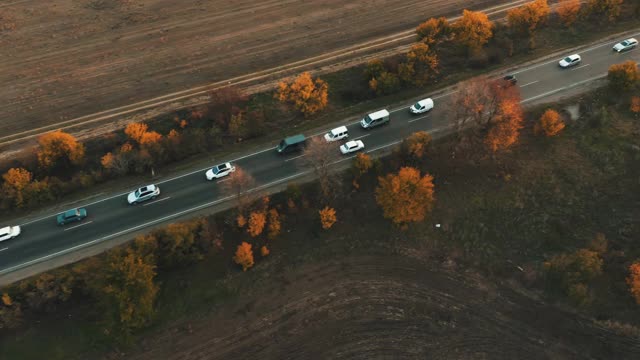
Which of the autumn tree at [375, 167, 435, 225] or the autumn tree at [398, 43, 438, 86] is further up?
the autumn tree at [398, 43, 438, 86]

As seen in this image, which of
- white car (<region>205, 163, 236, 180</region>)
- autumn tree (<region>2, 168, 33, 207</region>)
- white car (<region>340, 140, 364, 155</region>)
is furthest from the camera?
white car (<region>340, 140, 364, 155</region>)

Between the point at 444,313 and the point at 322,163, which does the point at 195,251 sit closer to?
the point at 322,163

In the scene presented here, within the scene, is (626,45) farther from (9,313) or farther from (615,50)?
(9,313)

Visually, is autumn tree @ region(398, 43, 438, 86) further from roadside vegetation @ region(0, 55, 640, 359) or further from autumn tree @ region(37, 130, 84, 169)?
autumn tree @ region(37, 130, 84, 169)

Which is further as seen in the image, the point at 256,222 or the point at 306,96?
the point at 306,96

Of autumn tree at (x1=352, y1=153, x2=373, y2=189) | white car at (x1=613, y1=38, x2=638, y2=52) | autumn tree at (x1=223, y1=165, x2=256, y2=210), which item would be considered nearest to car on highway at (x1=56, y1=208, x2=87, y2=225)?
autumn tree at (x1=223, y1=165, x2=256, y2=210)

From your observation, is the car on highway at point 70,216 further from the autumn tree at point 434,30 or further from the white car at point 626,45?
the white car at point 626,45

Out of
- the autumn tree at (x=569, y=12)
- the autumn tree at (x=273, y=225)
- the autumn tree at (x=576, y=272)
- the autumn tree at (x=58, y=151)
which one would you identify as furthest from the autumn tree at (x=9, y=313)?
the autumn tree at (x=569, y=12)

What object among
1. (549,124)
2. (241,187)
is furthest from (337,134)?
(549,124)
